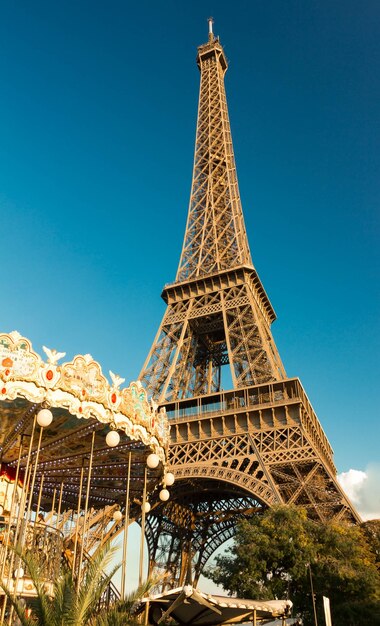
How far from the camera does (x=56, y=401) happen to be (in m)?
10.7

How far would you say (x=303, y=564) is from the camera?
19.4 m

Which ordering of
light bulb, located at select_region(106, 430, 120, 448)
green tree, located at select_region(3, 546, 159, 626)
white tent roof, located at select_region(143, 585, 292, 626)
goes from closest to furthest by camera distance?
green tree, located at select_region(3, 546, 159, 626) < white tent roof, located at select_region(143, 585, 292, 626) < light bulb, located at select_region(106, 430, 120, 448)

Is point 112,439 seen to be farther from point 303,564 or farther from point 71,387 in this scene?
point 303,564

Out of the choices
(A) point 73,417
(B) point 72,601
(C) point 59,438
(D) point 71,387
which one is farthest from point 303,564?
(B) point 72,601

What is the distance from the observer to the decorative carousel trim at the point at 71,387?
34.0ft

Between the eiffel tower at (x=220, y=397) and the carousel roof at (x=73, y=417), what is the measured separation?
1019 cm

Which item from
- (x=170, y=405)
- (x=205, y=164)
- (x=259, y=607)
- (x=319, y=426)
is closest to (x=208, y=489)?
(x=170, y=405)

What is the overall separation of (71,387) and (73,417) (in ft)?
4.37

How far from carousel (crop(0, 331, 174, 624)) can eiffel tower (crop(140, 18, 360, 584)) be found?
406 inches

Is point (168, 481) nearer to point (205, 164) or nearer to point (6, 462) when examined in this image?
point (6, 462)

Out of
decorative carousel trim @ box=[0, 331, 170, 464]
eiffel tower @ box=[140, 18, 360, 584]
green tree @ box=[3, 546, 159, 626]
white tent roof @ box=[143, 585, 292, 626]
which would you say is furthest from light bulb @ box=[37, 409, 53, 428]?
eiffel tower @ box=[140, 18, 360, 584]

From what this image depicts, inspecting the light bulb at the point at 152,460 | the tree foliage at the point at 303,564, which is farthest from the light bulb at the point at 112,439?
the tree foliage at the point at 303,564

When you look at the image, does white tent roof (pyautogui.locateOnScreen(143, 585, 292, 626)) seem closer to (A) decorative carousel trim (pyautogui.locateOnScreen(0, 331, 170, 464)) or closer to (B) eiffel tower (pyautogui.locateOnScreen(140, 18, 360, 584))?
(A) decorative carousel trim (pyautogui.locateOnScreen(0, 331, 170, 464))

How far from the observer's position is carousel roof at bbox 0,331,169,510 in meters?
10.4
